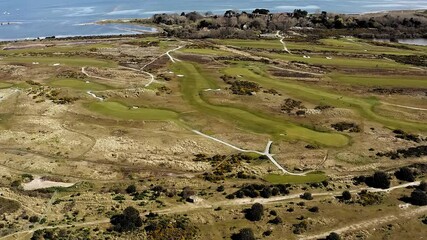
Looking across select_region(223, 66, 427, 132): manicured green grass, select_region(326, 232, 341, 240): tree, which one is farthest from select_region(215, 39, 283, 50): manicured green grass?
select_region(326, 232, 341, 240): tree

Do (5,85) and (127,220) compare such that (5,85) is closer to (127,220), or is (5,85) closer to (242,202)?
(127,220)

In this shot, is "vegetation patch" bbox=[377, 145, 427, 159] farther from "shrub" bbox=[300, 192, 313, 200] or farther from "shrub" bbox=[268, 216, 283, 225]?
"shrub" bbox=[268, 216, 283, 225]

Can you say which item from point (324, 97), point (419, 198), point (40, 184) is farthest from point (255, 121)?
point (40, 184)

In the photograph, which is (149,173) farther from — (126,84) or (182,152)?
(126,84)

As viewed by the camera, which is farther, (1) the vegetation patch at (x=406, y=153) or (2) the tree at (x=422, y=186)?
(1) the vegetation patch at (x=406, y=153)

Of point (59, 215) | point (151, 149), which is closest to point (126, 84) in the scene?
point (151, 149)

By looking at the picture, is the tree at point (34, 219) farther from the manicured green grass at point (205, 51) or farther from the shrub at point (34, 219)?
the manicured green grass at point (205, 51)

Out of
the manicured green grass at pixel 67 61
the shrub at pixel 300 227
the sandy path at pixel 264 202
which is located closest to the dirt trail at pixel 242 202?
the sandy path at pixel 264 202
